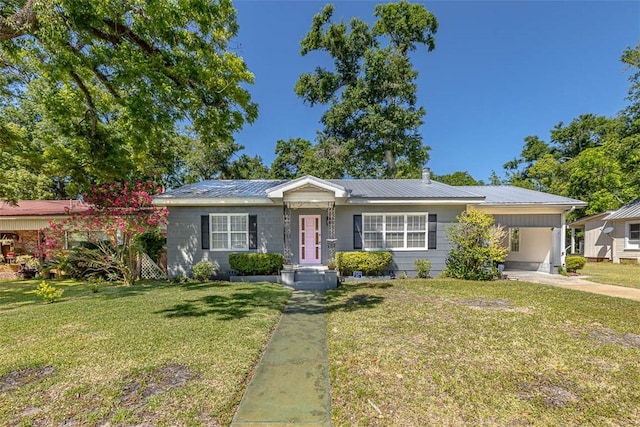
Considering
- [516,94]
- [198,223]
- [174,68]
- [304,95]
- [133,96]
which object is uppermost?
[304,95]

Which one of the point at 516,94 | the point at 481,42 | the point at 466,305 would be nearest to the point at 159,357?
the point at 466,305

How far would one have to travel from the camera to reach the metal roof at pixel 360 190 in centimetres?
1103

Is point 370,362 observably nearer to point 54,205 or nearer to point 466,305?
point 466,305

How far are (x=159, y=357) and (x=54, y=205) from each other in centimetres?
1796

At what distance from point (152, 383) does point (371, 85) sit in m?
23.6

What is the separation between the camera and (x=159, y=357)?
4223mm

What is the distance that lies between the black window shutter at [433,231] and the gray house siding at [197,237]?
6041 millimetres

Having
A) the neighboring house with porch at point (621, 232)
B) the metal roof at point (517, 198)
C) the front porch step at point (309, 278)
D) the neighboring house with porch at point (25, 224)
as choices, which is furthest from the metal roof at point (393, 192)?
the neighboring house with porch at point (621, 232)

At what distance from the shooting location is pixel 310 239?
11.6 metres

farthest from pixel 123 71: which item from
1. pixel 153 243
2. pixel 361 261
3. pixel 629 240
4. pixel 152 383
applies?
pixel 629 240

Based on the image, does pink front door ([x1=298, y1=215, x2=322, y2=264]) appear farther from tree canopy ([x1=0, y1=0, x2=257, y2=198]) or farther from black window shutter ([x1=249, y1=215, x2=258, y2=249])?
tree canopy ([x1=0, y1=0, x2=257, y2=198])

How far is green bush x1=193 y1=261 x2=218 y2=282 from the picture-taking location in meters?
10.6

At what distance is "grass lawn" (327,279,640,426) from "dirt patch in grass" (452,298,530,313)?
0.09ft

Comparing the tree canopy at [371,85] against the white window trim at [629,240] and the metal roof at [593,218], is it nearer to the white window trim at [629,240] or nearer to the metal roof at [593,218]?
the metal roof at [593,218]
